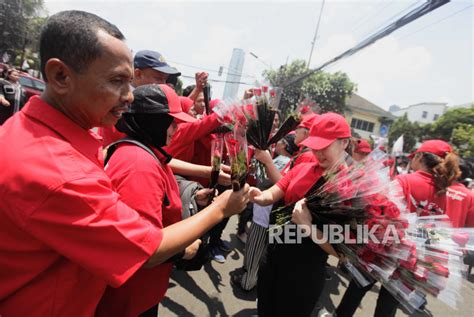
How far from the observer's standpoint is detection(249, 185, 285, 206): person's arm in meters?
2.27

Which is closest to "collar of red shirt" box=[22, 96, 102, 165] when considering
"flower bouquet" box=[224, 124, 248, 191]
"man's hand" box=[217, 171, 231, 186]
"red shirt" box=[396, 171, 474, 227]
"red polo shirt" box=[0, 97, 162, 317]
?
"red polo shirt" box=[0, 97, 162, 317]

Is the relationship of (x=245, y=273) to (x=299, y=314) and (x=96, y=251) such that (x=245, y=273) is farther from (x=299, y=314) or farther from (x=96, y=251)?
(x=96, y=251)

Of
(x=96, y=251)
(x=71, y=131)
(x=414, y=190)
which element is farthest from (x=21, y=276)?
(x=414, y=190)

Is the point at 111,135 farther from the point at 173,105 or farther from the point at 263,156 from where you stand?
the point at 263,156

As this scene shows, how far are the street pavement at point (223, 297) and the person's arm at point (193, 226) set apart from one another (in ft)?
7.46

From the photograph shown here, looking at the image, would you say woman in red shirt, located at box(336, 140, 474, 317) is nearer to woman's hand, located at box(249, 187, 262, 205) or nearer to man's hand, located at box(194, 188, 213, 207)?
woman's hand, located at box(249, 187, 262, 205)

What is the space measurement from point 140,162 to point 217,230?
127 inches

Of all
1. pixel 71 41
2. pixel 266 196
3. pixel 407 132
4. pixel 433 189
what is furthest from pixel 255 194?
pixel 407 132

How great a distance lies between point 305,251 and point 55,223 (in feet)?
6.01

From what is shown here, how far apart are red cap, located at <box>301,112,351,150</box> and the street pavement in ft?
6.39

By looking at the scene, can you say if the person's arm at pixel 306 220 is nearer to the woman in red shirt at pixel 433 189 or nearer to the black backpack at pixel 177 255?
the black backpack at pixel 177 255

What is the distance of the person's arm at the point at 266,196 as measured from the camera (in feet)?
7.45

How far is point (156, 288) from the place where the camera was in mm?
1775

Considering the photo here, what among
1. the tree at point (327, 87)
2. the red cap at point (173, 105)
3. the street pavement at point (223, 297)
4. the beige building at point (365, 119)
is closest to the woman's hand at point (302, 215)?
the red cap at point (173, 105)
